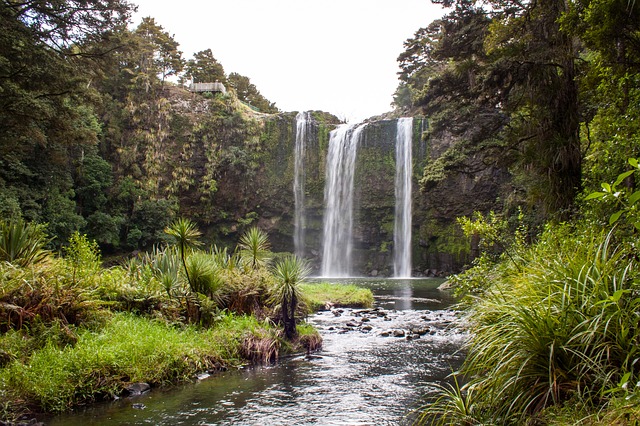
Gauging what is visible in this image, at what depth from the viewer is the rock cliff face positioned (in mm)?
40812

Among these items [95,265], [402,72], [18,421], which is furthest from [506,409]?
[402,72]

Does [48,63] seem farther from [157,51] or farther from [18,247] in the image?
[157,51]

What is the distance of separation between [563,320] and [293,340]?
738cm

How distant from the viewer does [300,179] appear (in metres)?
45.2

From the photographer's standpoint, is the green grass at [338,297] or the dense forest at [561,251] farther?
the green grass at [338,297]

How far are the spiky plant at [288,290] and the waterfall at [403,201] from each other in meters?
29.3

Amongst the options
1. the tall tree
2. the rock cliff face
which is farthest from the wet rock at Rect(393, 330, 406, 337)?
the rock cliff face

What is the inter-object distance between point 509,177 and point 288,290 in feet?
102

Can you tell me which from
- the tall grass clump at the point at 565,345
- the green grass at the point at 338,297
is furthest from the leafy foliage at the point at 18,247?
the green grass at the point at 338,297

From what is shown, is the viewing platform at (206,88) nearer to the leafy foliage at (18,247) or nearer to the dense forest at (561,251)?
the dense forest at (561,251)

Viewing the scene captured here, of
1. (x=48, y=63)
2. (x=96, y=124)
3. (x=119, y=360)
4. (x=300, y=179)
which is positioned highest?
(x=96, y=124)

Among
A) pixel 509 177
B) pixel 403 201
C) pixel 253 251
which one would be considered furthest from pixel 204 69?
pixel 253 251

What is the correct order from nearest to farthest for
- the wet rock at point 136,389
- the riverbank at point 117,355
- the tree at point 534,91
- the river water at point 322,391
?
1. the river water at point 322,391
2. the riverbank at point 117,355
3. the wet rock at point 136,389
4. the tree at point 534,91

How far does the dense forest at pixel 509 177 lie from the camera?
179 inches
